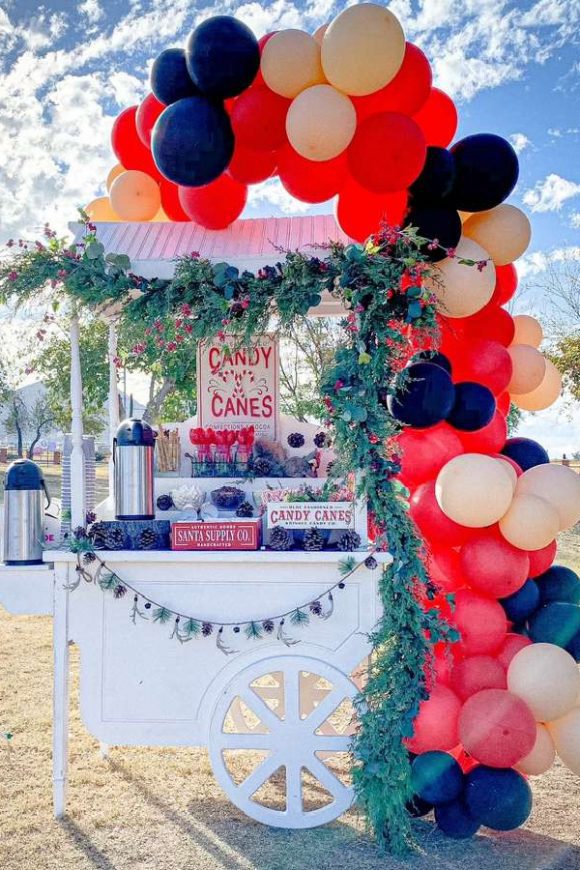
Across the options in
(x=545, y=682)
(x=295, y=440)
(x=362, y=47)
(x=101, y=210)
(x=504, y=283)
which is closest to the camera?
(x=362, y=47)

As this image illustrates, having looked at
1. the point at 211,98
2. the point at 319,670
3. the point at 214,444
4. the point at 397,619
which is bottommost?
the point at 319,670

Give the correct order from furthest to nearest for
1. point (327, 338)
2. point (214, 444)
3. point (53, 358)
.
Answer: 1. point (53, 358)
2. point (327, 338)
3. point (214, 444)

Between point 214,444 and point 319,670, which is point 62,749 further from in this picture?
point 214,444

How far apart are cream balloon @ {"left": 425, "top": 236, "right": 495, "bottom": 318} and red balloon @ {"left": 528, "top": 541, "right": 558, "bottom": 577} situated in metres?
1.28

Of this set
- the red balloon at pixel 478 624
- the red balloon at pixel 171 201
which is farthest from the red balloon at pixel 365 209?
the red balloon at pixel 478 624

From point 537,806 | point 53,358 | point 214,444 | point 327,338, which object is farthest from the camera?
point 53,358

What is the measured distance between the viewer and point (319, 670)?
3604 millimetres

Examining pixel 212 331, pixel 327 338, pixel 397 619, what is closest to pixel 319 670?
pixel 397 619

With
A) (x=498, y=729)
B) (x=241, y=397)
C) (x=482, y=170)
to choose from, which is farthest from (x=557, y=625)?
(x=482, y=170)

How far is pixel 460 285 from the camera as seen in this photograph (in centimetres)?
382

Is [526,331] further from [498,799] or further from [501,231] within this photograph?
[498,799]

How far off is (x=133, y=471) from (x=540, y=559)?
212cm

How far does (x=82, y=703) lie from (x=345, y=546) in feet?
4.70

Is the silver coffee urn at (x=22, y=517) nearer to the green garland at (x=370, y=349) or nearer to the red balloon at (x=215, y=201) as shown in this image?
the green garland at (x=370, y=349)
